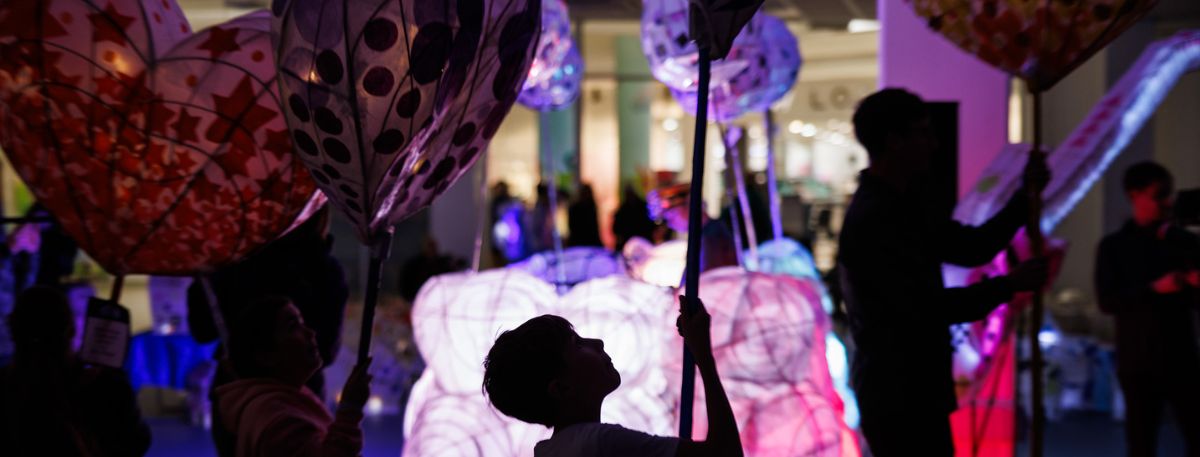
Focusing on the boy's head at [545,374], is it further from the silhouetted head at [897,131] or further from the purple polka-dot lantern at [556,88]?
the purple polka-dot lantern at [556,88]

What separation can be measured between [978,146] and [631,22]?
7.84m

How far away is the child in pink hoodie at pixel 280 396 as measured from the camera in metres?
1.85

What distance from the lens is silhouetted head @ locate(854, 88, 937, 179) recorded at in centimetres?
228

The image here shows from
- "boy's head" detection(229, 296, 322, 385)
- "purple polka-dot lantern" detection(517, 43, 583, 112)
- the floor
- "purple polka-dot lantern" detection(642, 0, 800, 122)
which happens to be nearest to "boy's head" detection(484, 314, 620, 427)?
"boy's head" detection(229, 296, 322, 385)

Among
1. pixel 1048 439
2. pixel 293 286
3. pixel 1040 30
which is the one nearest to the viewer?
pixel 1040 30

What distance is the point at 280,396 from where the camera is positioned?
201 centimetres

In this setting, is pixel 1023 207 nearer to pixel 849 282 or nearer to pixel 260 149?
pixel 849 282

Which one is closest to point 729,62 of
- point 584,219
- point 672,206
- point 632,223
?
point 672,206

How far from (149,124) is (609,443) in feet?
4.24

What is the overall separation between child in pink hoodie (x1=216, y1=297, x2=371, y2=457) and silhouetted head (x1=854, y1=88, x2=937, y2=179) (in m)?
1.12

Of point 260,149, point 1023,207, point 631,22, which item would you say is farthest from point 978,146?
point 631,22

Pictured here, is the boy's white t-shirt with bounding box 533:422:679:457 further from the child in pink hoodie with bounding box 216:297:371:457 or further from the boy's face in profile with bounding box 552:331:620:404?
the child in pink hoodie with bounding box 216:297:371:457

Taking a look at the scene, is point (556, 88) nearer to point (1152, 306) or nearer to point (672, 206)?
point (672, 206)

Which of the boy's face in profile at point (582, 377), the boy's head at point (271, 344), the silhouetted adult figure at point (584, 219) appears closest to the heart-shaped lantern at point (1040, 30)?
the boy's face in profile at point (582, 377)
